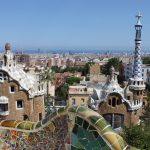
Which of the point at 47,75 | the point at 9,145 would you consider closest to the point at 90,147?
the point at 9,145

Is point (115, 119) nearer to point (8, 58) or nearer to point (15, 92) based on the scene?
point (15, 92)

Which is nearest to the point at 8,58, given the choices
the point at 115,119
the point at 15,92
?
the point at 15,92

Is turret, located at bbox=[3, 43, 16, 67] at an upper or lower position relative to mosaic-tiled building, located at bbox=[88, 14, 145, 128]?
upper

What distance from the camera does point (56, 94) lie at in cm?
5747

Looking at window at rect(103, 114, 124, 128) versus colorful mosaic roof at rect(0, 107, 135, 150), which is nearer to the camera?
colorful mosaic roof at rect(0, 107, 135, 150)

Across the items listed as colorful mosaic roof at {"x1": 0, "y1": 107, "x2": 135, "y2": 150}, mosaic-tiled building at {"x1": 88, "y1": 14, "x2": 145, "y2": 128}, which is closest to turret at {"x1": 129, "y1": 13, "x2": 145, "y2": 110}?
mosaic-tiled building at {"x1": 88, "y1": 14, "x2": 145, "y2": 128}

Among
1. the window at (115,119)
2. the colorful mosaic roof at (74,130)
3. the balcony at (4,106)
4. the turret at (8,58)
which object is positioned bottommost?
the window at (115,119)

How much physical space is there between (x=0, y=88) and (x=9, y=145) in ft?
41.6

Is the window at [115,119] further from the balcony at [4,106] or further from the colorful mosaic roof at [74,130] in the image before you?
the colorful mosaic roof at [74,130]

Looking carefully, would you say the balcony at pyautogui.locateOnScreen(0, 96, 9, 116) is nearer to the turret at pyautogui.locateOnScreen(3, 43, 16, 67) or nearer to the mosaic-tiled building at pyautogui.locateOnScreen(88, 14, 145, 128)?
the turret at pyautogui.locateOnScreen(3, 43, 16, 67)

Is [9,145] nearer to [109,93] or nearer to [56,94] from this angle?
[109,93]

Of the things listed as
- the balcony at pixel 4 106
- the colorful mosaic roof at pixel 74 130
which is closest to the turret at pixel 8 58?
the balcony at pixel 4 106

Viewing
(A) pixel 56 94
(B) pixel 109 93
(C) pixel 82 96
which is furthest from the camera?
(A) pixel 56 94

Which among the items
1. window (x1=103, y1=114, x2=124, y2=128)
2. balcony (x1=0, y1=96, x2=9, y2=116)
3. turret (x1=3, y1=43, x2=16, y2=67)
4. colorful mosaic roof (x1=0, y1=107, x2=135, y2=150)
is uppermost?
turret (x1=3, y1=43, x2=16, y2=67)
